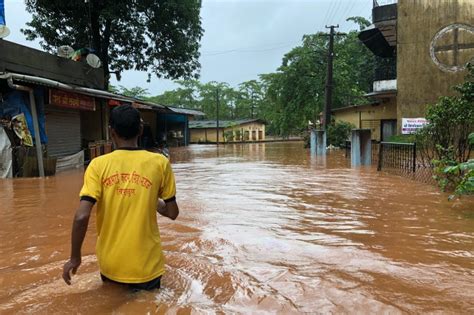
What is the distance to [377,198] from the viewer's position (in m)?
8.40

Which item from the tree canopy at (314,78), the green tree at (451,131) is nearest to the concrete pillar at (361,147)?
the green tree at (451,131)

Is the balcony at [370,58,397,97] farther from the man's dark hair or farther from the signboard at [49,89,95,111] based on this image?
the man's dark hair

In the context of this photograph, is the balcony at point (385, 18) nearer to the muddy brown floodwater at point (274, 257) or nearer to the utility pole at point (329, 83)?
the utility pole at point (329, 83)

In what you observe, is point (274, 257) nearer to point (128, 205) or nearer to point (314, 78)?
point (128, 205)

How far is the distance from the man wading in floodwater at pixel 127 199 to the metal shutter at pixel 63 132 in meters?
12.8

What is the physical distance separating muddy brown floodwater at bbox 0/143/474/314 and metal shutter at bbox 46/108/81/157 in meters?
→ 6.10

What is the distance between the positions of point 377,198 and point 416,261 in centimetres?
412

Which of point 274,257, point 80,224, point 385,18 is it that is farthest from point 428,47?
point 80,224

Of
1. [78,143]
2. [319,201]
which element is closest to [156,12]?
[78,143]

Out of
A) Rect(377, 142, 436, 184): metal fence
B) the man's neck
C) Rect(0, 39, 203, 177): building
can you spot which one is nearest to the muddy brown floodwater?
the man's neck

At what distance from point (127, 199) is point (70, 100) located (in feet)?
44.0

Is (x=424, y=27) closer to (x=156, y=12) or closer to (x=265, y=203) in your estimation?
(x=156, y=12)

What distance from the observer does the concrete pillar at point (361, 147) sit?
50.0 ft

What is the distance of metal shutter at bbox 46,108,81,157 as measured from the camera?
14633 millimetres
